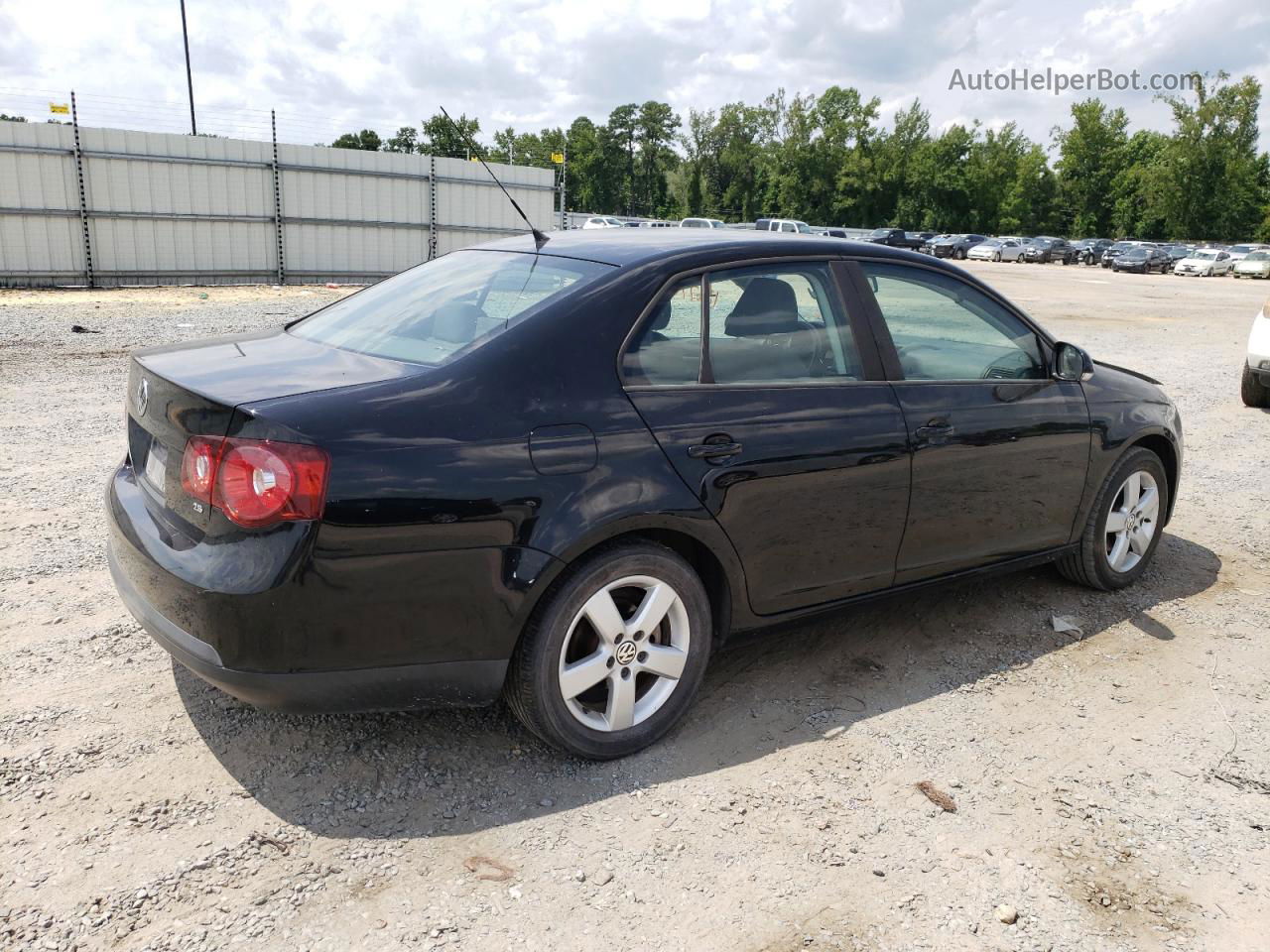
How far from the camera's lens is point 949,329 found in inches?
167

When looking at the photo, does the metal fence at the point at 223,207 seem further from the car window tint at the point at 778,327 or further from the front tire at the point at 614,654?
the front tire at the point at 614,654

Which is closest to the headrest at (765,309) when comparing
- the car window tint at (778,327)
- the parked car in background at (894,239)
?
the car window tint at (778,327)

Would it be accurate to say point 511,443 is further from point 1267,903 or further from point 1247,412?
point 1247,412

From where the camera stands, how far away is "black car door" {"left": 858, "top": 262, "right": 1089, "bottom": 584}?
3.87 meters

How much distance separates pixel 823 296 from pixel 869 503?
0.80 m

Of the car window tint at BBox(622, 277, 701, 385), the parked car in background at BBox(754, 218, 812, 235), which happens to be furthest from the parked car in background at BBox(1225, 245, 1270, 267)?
the car window tint at BBox(622, 277, 701, 385)

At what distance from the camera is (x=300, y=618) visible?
2684mm

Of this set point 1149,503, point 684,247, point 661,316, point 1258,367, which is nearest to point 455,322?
point 661,316

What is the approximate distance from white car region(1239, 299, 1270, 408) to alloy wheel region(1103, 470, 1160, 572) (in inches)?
244

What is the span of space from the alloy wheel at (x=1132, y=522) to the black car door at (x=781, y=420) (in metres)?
1.64

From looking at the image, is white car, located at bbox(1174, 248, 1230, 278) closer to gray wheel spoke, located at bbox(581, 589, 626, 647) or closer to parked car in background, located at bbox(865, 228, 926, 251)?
parked car in background, located at bbox(865, 228, 926, 251)

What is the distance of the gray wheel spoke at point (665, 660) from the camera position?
3.25m

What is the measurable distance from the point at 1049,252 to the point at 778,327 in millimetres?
64008

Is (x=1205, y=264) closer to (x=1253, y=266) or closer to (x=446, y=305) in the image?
(x=1253, y=266)
